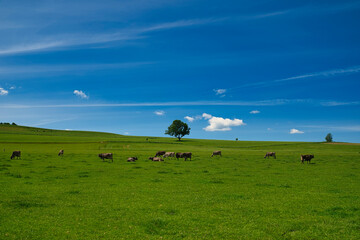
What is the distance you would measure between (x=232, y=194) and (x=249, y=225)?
5411mm

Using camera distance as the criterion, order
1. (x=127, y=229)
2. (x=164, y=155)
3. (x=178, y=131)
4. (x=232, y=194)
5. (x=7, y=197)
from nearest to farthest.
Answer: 1. (x=127, y=229)
2. (x=7, y=197)
3. (x=232, y=194)
4. (x=164, y=155)
5. (x=178, y=131)

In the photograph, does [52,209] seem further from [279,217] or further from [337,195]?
[337,195]

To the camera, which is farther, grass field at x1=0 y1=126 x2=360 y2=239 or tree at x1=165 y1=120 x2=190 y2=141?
tree at x1=165 y1=120 x2=190 y2=141

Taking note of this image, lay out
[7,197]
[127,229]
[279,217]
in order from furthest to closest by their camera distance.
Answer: [7,197] → [279,217] → [127,229]

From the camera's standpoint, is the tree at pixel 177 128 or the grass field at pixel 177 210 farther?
the tree at pixel 177 128

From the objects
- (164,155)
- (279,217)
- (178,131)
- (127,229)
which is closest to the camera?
(127,229)

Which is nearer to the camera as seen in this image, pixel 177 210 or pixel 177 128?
pixel 177 210

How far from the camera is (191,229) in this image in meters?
9.82

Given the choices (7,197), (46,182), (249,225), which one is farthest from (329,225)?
(46,182)

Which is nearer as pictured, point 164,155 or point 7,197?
point 7,197

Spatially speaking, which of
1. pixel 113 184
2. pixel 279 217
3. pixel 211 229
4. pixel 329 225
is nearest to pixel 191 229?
pixel 211 229

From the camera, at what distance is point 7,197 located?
568 inches

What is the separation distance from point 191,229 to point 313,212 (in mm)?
6460

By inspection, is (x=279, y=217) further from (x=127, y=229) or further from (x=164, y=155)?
(x=164, y=155)
